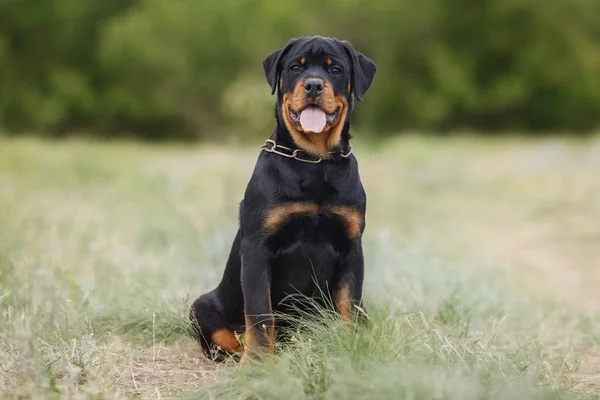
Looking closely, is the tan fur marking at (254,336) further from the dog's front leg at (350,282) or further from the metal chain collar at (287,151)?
the metal chain collar at (287,151)

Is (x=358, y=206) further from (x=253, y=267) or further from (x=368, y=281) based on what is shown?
(x=368, y=281)

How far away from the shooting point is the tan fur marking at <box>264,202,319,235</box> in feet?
11.4

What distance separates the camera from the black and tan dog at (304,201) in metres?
3.50

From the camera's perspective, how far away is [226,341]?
3.88m

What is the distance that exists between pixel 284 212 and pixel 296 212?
5 cm

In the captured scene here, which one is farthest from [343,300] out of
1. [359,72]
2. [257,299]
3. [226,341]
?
[359,72]

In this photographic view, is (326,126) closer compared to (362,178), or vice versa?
(326,126)

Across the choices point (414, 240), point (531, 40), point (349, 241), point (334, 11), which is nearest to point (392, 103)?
point (334, 11)

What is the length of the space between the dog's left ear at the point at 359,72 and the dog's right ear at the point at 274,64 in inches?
10.9

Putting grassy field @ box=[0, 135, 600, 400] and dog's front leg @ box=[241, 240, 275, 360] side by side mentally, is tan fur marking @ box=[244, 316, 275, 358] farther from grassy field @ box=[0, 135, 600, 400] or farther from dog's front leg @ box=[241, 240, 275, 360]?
grassy field @ box=[0, 135, 600, 400]

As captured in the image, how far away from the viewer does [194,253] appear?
6.80 meters

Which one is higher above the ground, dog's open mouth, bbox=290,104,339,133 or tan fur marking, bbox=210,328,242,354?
dog's open mouth, bbox=290,104,339,133

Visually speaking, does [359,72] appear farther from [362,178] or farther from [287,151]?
[362,178]

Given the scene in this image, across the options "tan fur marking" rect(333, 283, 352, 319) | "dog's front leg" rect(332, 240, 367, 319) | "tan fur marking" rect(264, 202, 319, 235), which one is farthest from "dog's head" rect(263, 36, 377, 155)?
"tan fur marking" rect(333, 283, 352, 319)
